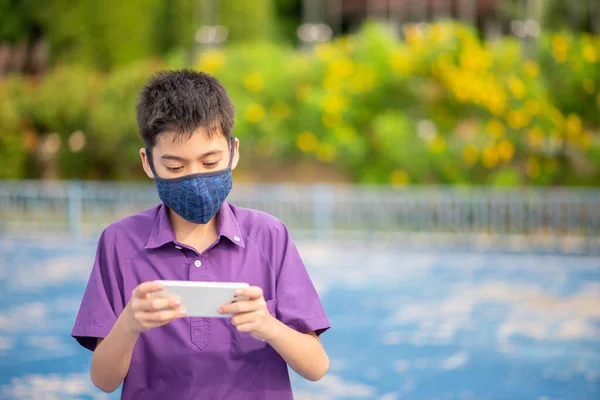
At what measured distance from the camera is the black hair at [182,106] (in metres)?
2.11

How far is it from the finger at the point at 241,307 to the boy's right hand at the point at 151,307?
3.9 inches

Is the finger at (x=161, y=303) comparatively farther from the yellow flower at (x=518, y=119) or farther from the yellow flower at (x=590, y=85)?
the yellow flower at (x=590, y=85)

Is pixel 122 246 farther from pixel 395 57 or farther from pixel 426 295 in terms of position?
pixel 395 57

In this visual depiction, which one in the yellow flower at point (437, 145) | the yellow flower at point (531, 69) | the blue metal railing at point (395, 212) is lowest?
the blue metal railing at point (395, 212)

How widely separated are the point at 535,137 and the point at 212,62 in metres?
6.07

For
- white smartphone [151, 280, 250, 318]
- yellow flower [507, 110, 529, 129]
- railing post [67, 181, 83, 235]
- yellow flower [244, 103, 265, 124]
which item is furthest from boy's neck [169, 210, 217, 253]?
yellow flower [244, 103, 265, 124]

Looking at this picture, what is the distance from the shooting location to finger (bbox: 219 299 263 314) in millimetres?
1930

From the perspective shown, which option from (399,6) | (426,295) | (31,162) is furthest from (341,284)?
(399,6)

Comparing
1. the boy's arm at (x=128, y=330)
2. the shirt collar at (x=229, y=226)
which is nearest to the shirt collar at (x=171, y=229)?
the shirt collar at (x=229, y=226)

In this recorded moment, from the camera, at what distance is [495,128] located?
527 inches

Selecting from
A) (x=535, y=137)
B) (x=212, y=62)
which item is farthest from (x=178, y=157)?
(x=212, y=62)

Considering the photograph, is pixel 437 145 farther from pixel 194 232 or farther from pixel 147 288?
pixel 147 288

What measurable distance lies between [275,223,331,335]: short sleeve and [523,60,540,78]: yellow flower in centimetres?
1208

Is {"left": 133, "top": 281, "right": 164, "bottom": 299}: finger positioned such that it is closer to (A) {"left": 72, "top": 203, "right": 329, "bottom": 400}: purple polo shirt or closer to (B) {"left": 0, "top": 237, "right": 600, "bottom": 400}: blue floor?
(A) {"left": 72, "top": 203, "right": 329, "bottom": 400}: purple polo shirt
